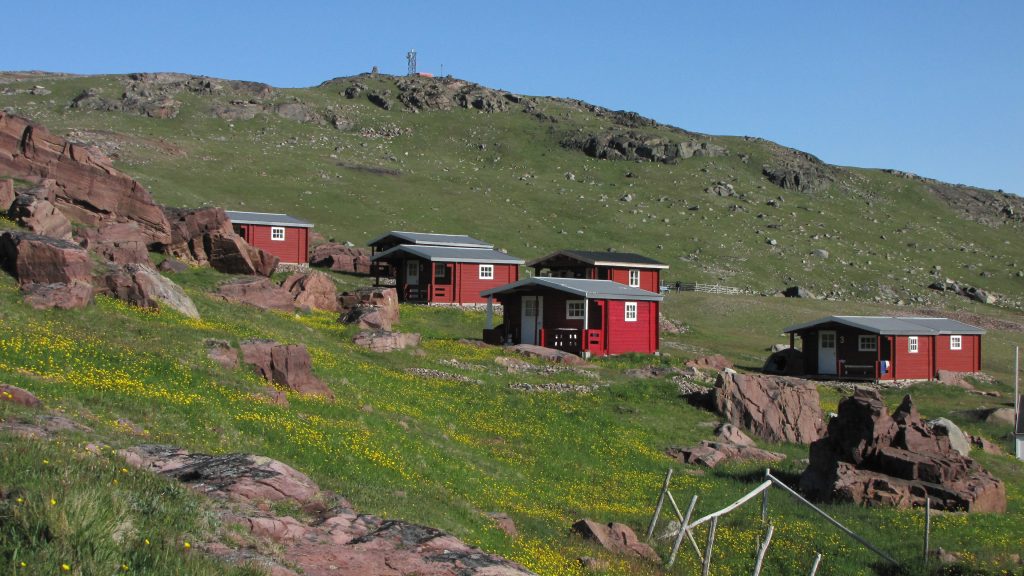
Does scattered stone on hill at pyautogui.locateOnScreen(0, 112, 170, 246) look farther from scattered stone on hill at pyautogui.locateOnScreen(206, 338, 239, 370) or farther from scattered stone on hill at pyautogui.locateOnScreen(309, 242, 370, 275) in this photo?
scattered stone on hill at pyautogui.locateOnScreen(309, 242, 370, 275)

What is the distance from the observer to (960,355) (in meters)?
54.9

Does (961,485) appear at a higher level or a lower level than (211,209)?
lower

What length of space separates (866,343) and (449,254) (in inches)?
1112

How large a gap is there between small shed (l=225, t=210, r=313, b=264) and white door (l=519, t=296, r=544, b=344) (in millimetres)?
23287

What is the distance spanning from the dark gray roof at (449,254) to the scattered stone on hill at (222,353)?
38.5 m

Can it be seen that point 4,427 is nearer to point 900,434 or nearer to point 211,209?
point 900,434

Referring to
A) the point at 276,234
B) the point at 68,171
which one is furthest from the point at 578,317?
the point at 276,234

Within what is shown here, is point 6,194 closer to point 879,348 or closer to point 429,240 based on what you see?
point 429,240

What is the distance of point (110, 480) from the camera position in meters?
9.55

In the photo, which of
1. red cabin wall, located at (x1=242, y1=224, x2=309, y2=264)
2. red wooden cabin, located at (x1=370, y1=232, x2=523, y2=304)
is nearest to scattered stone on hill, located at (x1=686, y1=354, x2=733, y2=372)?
red wooden cabin, located at (x1=370, y1=232, x2=523, y2=304)

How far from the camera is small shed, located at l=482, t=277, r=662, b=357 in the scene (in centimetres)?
4741

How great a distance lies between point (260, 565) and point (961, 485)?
20114 millimetres

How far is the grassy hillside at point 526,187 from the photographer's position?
320 feet

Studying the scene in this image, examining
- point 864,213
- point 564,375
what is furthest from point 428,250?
point 864,213
